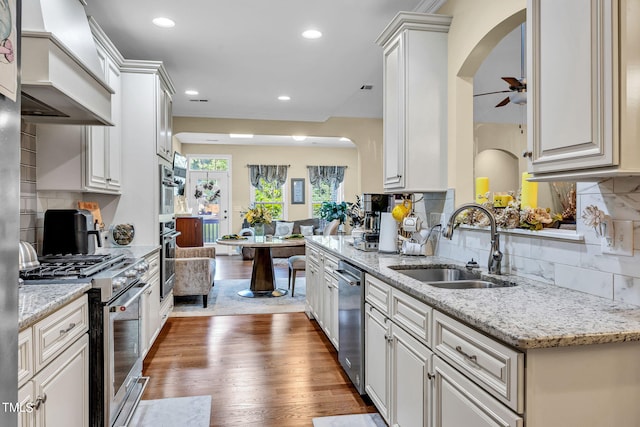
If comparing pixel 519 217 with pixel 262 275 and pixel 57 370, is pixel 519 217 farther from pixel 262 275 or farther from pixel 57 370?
pixel 262 275

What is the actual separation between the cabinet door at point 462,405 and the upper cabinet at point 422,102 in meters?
1.57

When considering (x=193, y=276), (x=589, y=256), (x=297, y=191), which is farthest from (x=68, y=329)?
(x=297, y=191)

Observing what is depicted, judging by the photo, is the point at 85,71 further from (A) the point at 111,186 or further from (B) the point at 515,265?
(B) the point at 515,265

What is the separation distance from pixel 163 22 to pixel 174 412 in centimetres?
286

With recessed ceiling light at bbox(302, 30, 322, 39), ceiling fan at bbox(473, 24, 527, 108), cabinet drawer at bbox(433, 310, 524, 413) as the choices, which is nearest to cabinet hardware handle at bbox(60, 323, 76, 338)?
cabinet drawer at bbox(433, 310, 524, 413)

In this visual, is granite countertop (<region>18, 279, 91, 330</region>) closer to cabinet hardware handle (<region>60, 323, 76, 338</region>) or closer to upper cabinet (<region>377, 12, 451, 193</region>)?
cabinet hardware handle (<region>60, 323, 76, 338</region>)

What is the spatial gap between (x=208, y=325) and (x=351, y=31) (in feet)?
10.3

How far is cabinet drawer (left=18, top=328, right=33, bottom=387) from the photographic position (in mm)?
1340

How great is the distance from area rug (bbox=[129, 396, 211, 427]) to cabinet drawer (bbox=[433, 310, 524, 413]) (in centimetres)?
156

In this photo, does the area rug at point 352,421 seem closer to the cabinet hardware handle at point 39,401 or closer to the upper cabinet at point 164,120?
the cabinet hardware handle at point 39,401

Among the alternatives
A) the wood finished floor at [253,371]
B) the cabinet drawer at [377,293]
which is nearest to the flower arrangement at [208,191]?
the wood finished floor at [253,371]

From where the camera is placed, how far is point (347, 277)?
2.81m

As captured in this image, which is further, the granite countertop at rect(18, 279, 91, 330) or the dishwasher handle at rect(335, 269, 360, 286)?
the dishwasher handle at rect(335, 269, 360, 286)

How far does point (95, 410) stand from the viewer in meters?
1.98
